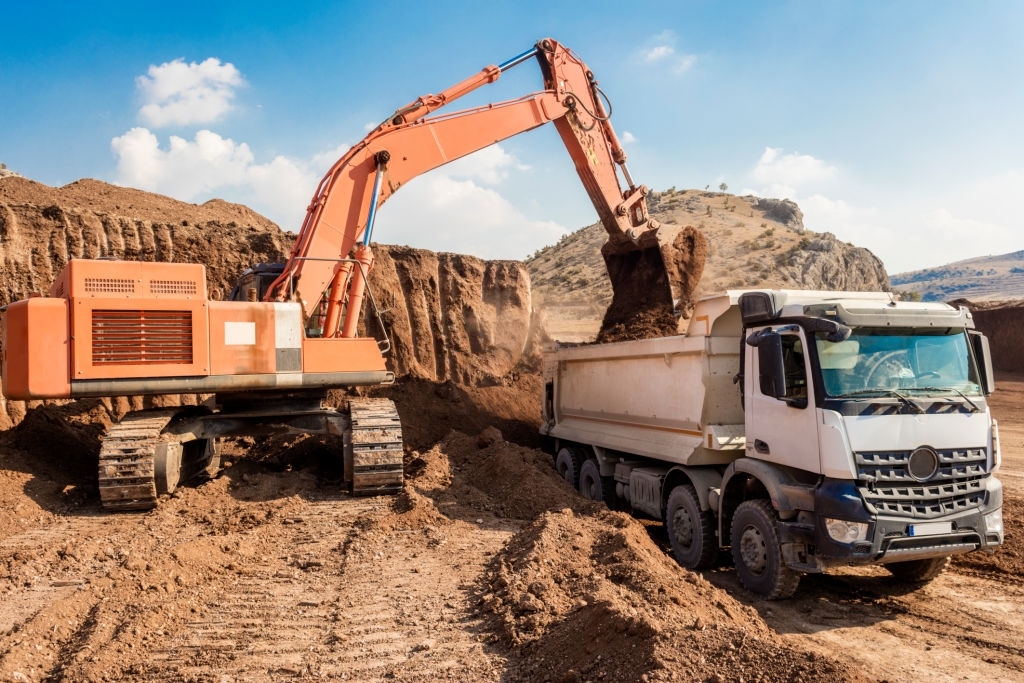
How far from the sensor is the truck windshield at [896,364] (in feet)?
17.9

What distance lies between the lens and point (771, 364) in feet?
19.0

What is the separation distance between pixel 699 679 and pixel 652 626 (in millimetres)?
516

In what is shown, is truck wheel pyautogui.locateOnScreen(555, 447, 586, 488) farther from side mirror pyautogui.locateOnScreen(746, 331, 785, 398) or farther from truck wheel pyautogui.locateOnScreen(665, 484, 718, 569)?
side mirror pyautogui.locateOnScreen(746, 331, 785, 398)

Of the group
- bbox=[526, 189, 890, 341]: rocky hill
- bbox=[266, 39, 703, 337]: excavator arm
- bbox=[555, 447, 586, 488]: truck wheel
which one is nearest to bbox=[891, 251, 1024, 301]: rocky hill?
bbox=[526, 189, 890, 341]: rocky hill

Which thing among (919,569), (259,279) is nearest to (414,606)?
(919,569)

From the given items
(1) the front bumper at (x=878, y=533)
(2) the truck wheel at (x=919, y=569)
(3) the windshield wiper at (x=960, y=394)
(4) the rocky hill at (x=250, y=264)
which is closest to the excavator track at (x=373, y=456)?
(4) the rocky hill at (x=250, y=264)

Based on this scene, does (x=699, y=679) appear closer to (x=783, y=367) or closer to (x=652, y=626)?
(x=652, y=626)

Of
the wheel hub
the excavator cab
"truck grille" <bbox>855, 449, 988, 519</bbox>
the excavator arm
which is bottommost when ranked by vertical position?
the wheel hub

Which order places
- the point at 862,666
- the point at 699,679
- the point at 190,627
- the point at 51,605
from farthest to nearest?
the point at 51,605 < the point at 190,627 < the point at 862,666 < the point at 699,679

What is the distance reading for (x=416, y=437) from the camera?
1247cm

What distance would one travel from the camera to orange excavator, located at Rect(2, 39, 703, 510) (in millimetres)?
7664

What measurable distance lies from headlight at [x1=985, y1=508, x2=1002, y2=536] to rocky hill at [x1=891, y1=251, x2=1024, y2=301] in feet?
278

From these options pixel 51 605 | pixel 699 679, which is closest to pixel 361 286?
pixel 51 605

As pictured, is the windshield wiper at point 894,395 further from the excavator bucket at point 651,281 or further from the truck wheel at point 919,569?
the excavator bucket at point 651,281
